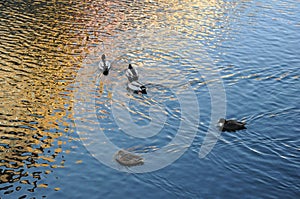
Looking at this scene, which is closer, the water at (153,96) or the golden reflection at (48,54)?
the water at (153,96)

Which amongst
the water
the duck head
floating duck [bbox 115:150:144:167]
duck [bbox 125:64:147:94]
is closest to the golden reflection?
the water

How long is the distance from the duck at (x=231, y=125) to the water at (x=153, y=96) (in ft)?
1.92

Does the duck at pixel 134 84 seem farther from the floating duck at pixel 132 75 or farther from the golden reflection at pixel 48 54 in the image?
the golden reflection at pixel 48 54

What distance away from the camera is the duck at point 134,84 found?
126 ft

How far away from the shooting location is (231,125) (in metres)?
31.6

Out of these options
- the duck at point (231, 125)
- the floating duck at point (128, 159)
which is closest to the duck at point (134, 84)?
the duck at point (231, 125)

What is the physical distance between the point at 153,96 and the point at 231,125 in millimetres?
8878

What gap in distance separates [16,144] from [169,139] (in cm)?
1106

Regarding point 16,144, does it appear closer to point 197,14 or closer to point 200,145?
point 200,145

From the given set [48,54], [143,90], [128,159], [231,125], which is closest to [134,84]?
[143,90]

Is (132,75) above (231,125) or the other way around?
above

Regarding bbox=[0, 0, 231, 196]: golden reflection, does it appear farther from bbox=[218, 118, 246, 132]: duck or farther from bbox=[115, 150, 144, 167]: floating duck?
bbox=[218, 118, 246, 132]: duck

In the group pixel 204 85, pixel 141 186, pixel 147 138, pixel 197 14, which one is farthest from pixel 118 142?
pixel 197 14

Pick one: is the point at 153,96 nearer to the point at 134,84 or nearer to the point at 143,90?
the point at 143,90
